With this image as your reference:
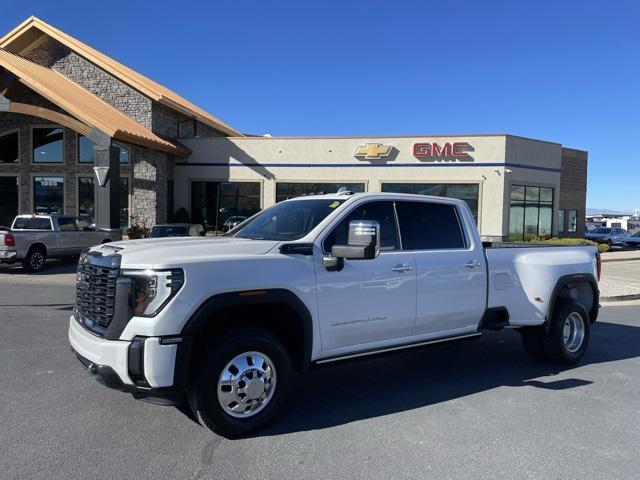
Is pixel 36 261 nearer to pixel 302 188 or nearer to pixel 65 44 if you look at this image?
pixel 302 188

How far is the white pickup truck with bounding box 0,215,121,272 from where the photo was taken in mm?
14914

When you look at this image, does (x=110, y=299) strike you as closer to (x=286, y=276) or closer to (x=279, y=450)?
(x=286, y=276)

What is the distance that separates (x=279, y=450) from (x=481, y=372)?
300cm

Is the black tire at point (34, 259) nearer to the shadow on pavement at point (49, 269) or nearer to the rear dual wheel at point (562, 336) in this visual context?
the shadow on pavement at point (49, 269)

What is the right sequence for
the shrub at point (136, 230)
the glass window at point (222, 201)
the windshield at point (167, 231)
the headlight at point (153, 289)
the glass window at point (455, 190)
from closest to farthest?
the headlight at point (153, 289) < the windshield at point (167, 231) < the shrub at point (136, 230) < the glass window at point (455, 190) < the glass window at point (222, 201)

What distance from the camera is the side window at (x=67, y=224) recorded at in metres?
16.7

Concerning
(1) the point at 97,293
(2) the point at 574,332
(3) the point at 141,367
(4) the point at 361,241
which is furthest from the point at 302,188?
(3) the point at 141,367

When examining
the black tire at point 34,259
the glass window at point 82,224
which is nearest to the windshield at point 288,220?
the black tire at point 34,259

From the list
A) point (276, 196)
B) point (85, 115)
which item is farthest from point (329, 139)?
point (85, 115)

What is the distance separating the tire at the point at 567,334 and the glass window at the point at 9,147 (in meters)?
27.3

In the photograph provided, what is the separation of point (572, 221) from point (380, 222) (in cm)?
3273

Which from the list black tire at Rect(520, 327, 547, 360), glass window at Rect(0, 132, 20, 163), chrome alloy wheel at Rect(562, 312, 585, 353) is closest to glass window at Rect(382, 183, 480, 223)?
glass window at Rect(0, 132, 20, 163)

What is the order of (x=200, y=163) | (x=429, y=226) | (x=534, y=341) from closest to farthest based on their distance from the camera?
(x=429, y=226) → (x=534, y=341) → (x=200, y=163)

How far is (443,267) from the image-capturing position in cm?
534
